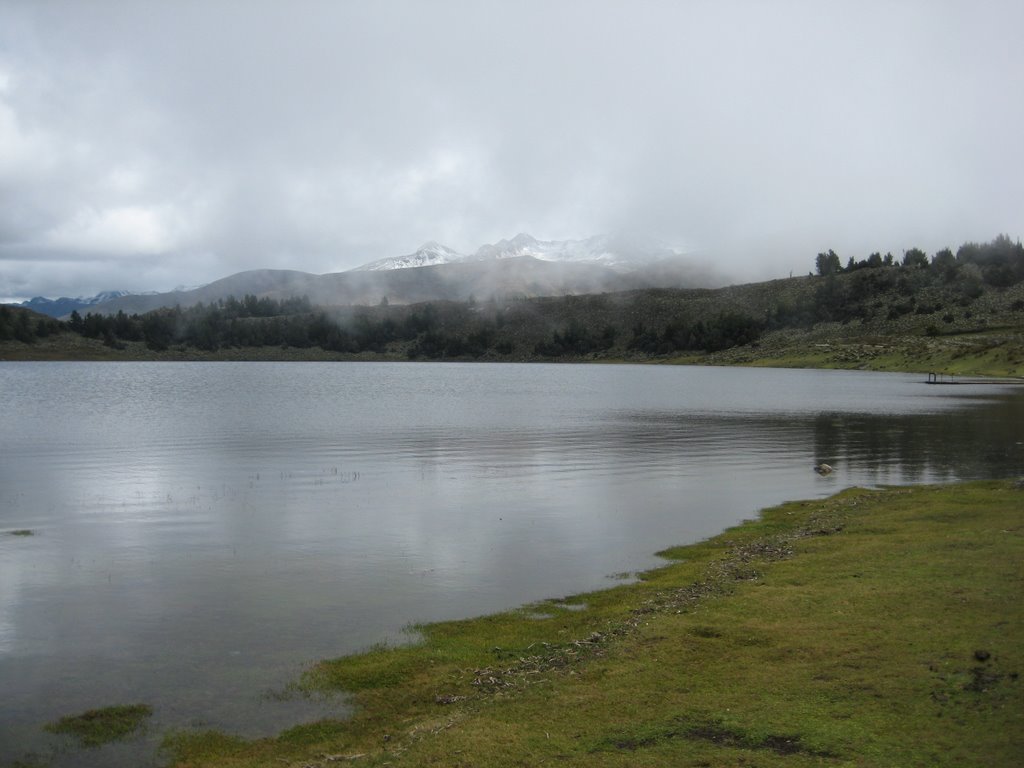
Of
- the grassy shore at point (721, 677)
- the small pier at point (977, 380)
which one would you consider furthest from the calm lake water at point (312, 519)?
the small pier at point (977, 380)

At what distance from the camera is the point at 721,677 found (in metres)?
14.2

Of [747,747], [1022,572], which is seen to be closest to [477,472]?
[1022,572]

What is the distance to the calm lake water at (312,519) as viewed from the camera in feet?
55.9

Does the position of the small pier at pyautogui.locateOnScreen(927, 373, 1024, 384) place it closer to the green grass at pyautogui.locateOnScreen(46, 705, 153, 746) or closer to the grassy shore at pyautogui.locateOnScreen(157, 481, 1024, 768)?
the grassy shore at pyautogui.locateOnScreen(157, 481, 1024, 768)

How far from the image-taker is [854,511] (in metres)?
31.5

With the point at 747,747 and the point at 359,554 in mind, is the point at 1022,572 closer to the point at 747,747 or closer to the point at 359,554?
the point at 747,747

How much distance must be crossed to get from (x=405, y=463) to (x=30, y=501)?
19.5 metres

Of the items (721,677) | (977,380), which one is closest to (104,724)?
(721,677)

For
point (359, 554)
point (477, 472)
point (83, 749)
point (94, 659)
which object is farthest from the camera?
point (477, 472)

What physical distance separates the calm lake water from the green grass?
1.15ft

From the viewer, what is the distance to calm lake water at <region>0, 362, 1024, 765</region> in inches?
671

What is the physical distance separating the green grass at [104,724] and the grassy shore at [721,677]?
113cm

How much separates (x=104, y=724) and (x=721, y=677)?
11.2 m

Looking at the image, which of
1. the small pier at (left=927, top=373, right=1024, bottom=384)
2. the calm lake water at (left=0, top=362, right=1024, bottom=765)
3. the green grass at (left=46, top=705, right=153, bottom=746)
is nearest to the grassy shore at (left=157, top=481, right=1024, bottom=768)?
the green grass at (left=46, top=705, right=153, bottom=746)
